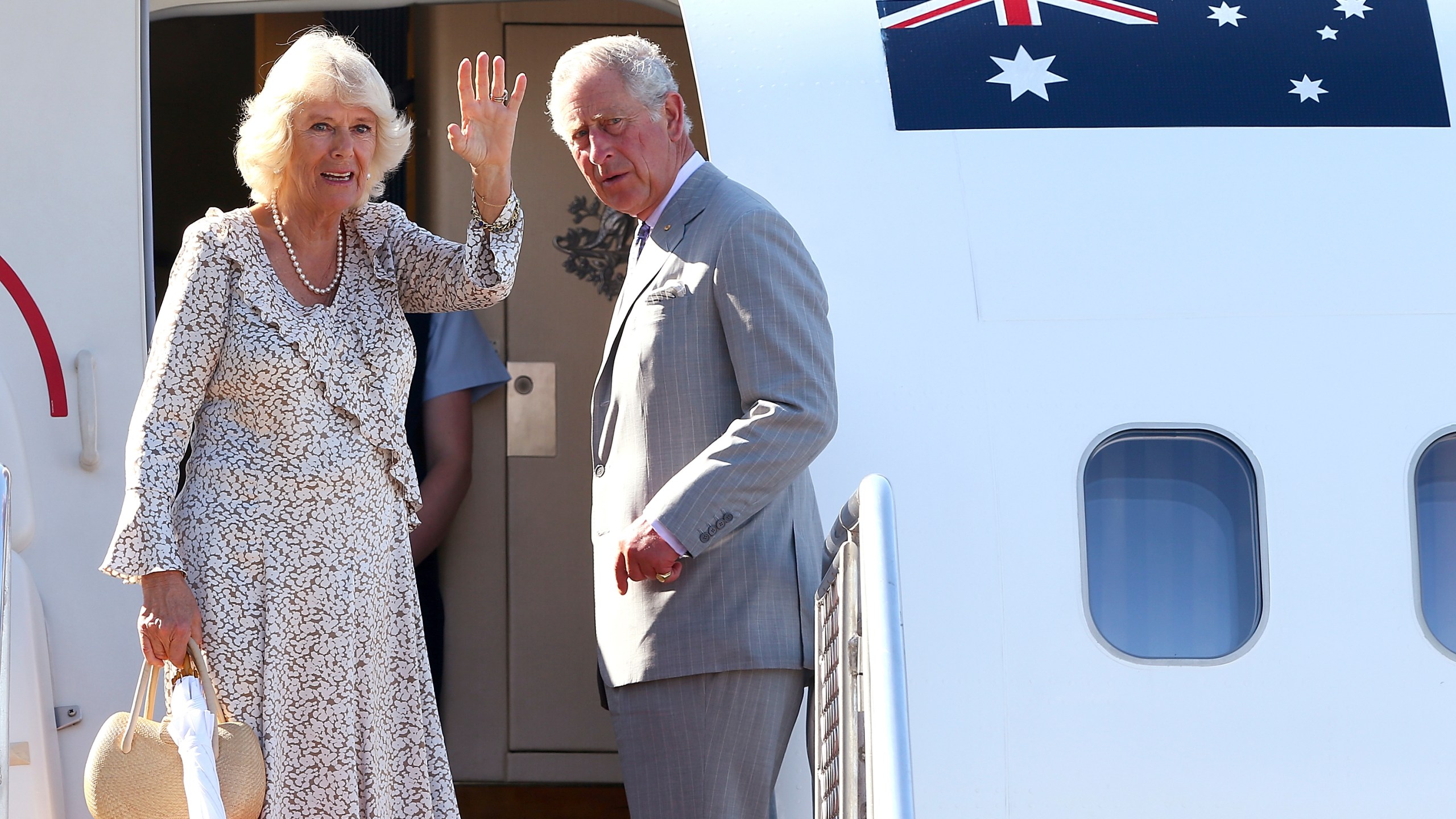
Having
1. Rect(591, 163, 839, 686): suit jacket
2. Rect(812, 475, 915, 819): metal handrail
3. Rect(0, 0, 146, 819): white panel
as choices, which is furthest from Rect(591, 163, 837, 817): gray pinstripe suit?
Rect(0, 0, 146, 819): white panel

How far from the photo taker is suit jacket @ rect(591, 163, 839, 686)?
2.36m

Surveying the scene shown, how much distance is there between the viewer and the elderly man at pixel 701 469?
93.2 inches

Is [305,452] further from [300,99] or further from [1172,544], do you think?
[1172,544]

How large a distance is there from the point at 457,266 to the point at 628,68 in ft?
1.68

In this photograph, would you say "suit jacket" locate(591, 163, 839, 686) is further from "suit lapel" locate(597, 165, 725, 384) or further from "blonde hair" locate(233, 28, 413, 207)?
"blonde hair" locate(233, 28, 413, 207)

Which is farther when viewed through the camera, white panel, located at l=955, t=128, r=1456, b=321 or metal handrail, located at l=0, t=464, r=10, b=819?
white panel, located at l=955, t=128, r=1456, b=321

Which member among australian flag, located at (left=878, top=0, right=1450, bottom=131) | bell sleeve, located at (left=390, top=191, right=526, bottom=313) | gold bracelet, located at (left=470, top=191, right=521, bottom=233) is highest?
australian flag, located at (left=878, top=0, right=1450, bottom=131)

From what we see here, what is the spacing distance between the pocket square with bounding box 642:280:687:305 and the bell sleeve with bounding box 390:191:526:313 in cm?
31

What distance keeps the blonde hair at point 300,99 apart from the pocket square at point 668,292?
1.99 ft

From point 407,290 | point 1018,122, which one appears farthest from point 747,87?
point 407,290

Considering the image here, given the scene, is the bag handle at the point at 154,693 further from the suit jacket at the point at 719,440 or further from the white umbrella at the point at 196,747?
the suit jacket at the point at 719,440

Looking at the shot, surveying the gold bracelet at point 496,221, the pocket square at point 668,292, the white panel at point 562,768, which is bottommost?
the white panel at point 562,768

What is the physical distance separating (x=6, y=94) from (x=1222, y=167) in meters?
2.76

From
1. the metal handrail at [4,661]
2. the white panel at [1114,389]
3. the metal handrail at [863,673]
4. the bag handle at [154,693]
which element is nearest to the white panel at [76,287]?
the metal handrail at [4,661]
